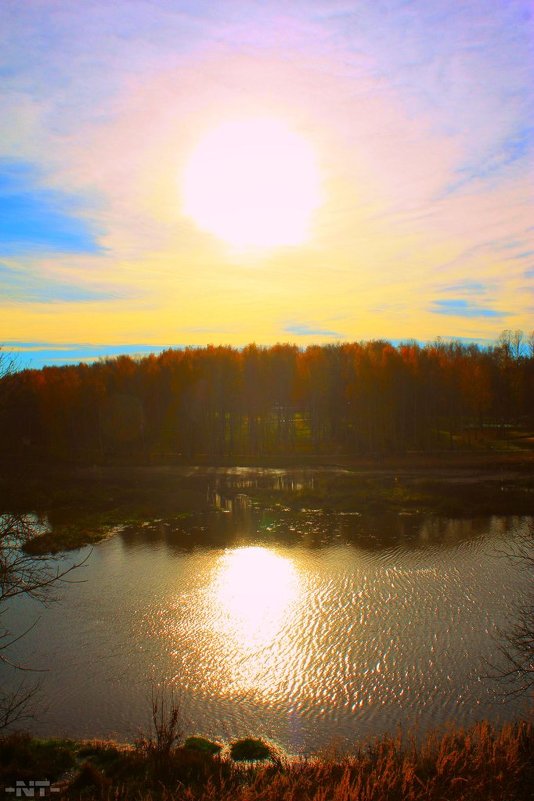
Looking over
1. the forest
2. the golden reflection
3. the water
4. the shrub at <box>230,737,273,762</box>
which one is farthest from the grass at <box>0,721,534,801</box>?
the forest

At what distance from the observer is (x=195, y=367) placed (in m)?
69.4

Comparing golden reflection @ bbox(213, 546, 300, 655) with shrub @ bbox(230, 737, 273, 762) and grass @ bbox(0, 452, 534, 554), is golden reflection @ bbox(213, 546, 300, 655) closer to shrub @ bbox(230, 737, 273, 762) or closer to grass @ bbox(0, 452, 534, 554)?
shrub @ bbox(230, 737, 273, 762)

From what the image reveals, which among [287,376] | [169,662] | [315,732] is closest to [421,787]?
[315,732]

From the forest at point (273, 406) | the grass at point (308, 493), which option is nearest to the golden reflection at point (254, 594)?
the grass at point (308, 493)

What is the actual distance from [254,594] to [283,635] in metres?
3.84

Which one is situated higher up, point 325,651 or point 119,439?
point 119,439

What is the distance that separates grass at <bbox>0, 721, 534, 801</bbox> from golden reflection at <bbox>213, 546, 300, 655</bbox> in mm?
5912

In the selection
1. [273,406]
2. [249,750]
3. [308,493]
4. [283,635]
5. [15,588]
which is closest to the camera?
[249,750]

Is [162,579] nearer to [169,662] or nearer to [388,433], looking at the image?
[169,662]

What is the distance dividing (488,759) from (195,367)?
200 feet

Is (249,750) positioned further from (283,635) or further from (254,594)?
(254,594)

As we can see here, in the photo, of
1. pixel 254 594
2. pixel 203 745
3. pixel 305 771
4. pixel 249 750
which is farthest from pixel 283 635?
pixel 305 771

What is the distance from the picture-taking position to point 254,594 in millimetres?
21969

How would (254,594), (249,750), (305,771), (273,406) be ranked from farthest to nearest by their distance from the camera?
(273,406) < (254,594) < (249,750) < (305,771)
